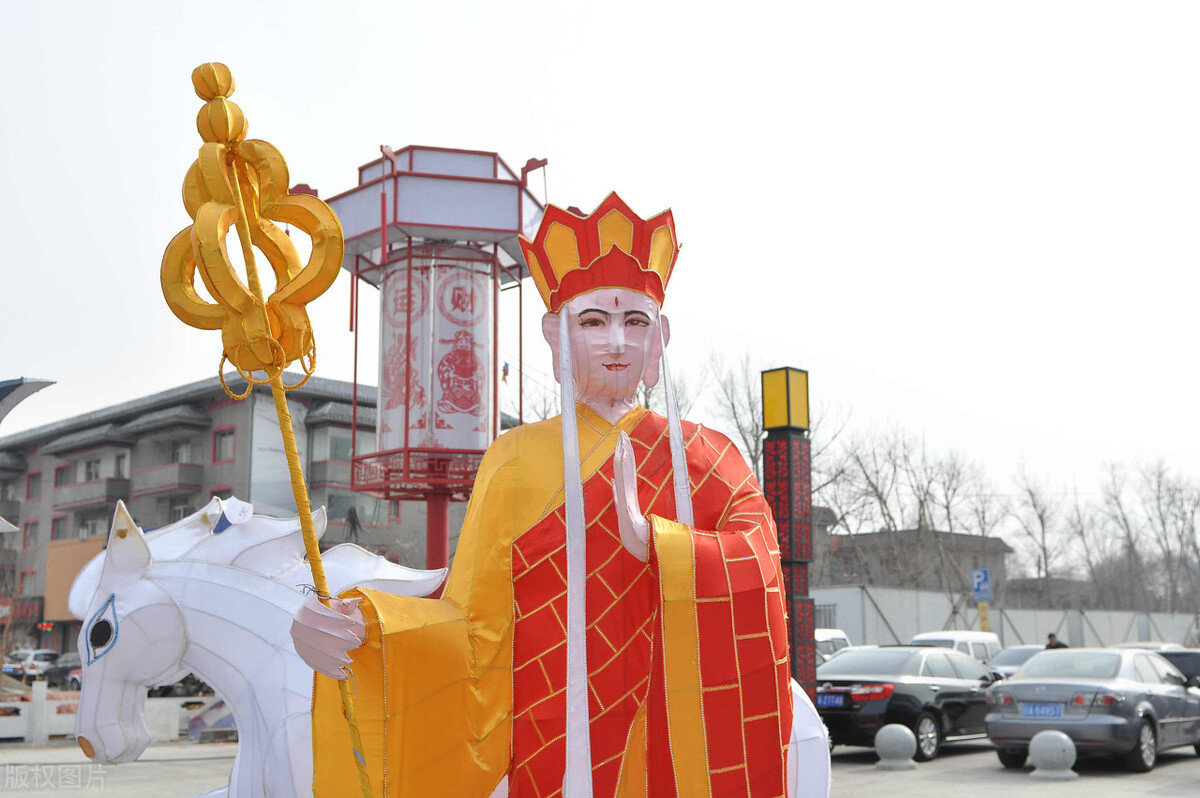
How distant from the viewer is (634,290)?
3.32 m

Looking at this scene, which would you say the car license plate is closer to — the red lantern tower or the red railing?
the red railing

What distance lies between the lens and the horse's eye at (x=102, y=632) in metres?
3.92

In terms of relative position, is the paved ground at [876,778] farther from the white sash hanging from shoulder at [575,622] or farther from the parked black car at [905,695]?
the white sash hanging from shoulder at [575,622]

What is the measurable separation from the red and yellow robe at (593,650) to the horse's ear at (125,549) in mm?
1311

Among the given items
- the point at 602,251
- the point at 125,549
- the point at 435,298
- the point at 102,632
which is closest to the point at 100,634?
the point at 102,632

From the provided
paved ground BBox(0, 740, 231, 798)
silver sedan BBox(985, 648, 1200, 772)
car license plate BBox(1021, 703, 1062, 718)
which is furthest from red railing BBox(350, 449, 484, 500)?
car license plate BBox(1021, 703, 1062, 718)

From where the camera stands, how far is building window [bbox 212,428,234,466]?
26.8 meters

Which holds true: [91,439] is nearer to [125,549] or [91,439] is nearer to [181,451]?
[181,451]

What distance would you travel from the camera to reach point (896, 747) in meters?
10.8

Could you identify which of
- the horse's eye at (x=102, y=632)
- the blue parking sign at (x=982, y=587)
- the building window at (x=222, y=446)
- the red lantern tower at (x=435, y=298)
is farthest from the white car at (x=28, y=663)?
the horse's eye at (x=102, y=632)

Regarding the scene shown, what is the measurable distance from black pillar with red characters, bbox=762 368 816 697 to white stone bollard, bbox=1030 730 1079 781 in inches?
84.7

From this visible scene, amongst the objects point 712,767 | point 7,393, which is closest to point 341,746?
point 712,767

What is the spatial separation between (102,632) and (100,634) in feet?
0.03

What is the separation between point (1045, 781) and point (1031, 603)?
137 feet
